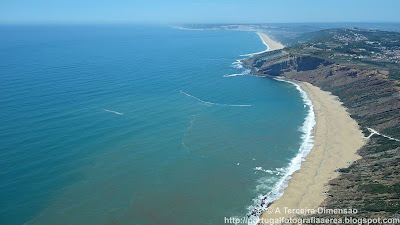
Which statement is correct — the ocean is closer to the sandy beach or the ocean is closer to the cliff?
the sandy beach

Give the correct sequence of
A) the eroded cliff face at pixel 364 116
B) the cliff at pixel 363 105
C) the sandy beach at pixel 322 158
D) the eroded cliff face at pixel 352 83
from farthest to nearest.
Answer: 1. the eroded cliff face at pixel 352 83
2. the sandy beach at pixel 322 158
3. the cliff at pixel 363 105
4. the eroded cliff face at pixel 364 116

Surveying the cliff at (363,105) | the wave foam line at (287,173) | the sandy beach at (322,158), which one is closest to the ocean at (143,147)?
the wave foam line at (287,173)

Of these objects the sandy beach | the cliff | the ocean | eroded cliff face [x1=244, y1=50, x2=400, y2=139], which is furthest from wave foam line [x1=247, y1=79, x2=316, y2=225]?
eroded cliff face [x1=244, y1=50, x2=400, y2=139]

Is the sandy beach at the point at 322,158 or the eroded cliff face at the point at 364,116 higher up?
the eroded cliff face at the point at 364,116

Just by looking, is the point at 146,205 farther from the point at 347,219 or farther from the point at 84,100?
the point at 84,100

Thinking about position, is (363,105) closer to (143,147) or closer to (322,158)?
(322,158)

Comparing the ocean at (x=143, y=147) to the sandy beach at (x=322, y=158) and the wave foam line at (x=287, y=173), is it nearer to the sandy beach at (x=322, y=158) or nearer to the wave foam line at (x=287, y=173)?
the wave foam line at (x=287, y=173)

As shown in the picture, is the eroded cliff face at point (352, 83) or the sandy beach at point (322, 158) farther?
the eroded cliff face at point (352, 83)
